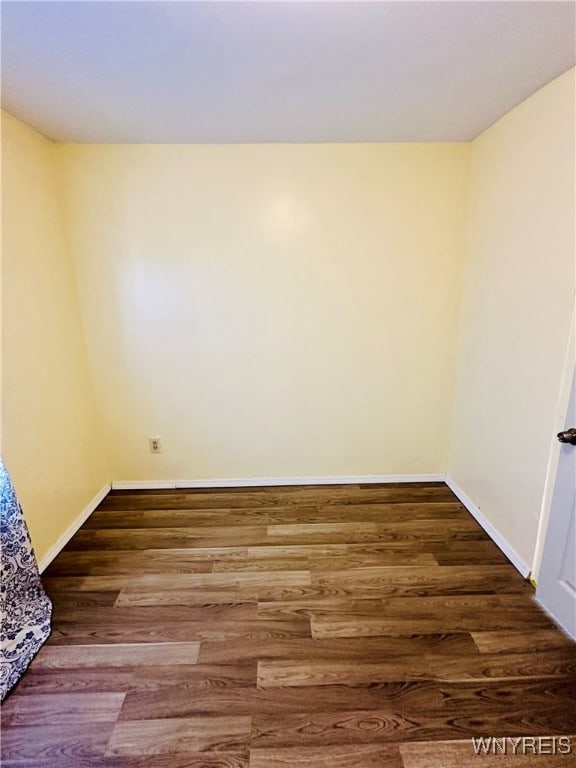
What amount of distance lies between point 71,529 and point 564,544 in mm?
2627

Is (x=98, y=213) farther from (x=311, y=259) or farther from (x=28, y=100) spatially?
(x=311, y=259)

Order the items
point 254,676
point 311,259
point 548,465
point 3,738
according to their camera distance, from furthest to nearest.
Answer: point 311,259 < point 548,465 < point 254,676 < point 3,738

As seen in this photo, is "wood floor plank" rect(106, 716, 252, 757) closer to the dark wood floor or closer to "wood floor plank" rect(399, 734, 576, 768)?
the dark wood floor

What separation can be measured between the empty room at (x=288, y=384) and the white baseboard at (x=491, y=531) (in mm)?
16

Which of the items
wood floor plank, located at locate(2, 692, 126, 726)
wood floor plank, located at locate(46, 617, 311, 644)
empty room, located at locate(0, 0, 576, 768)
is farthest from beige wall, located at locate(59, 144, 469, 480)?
wood floor plank, located at locate(2, 692, 126, 726)

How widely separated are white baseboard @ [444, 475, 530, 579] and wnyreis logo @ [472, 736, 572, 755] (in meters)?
0.78

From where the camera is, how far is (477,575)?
190cm

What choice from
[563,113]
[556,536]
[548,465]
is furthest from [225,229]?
[556,536]

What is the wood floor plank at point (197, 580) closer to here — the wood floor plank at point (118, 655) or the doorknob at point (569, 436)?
the wood floor plank at point (118, 655)

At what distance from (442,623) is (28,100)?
3.02m

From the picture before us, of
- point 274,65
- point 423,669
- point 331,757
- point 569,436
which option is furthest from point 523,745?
point 274,65

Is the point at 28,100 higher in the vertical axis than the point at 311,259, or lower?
higher

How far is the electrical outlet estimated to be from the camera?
8.76 ft

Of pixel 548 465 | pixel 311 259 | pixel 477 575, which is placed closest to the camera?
pixel 548 465
